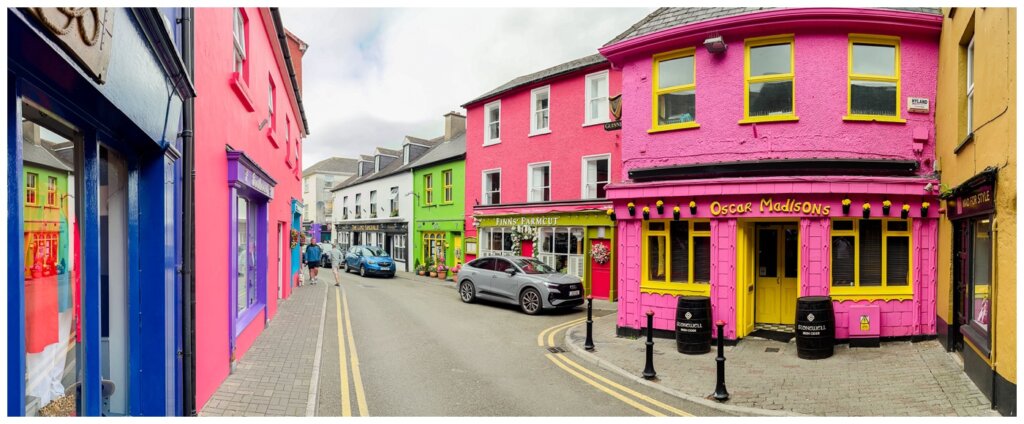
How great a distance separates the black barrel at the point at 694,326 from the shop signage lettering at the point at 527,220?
33.4 feet

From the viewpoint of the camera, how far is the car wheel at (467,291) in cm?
1601

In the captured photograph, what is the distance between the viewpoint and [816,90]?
9656mm

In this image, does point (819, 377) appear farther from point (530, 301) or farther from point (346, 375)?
point (530, 301)

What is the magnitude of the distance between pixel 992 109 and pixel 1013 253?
1833 mm

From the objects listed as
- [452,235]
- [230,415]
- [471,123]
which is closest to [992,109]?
[230,415]

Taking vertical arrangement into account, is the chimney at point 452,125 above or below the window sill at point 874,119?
above

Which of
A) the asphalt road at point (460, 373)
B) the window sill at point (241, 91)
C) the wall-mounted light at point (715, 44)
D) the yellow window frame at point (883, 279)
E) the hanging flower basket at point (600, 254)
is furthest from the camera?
the hanging flower basket at point (600, 254)

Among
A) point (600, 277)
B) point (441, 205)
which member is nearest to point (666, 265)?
point (600, 277)

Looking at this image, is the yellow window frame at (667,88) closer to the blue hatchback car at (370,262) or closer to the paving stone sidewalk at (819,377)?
the paving stone sidewalk at (819,377)

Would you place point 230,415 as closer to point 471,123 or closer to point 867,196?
point 867,196

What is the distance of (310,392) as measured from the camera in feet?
22.3

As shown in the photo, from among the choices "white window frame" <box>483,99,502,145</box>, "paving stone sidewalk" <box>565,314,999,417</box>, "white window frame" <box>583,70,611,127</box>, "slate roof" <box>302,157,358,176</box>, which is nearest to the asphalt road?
"paving stone sidewalk" <box>565,314,999,417</box>

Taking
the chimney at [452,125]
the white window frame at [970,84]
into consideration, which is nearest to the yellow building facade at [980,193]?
the white window frame at [970,84]

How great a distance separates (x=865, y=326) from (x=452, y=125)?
2389 cm
